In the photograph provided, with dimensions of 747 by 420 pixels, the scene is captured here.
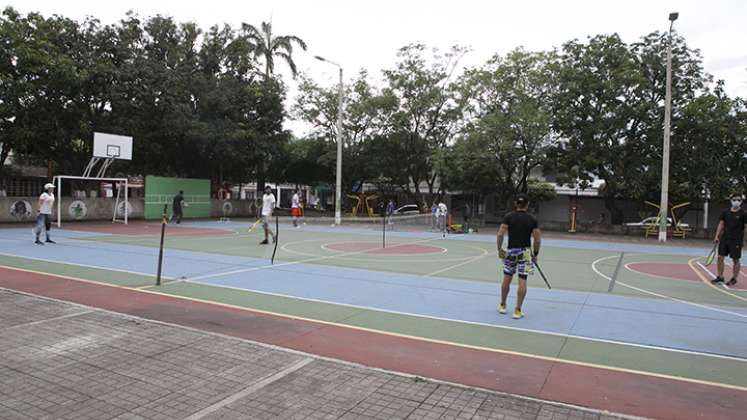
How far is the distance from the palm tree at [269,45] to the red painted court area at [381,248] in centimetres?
2337

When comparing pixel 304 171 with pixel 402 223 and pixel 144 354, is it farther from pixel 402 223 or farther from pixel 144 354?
pixel 144 354

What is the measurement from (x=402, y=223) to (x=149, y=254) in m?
21.7

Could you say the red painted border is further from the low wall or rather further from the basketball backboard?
the low wall

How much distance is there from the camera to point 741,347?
681 cm

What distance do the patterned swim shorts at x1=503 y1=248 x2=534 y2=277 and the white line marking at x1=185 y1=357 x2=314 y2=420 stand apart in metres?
3.76

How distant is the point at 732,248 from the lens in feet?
38.0

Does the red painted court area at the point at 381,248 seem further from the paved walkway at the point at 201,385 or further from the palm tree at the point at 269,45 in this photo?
the palm tree at the point at 269,45

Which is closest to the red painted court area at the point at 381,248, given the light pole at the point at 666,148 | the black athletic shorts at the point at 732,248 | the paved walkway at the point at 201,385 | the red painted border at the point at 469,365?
the black athletic shorts at the point at 732,248

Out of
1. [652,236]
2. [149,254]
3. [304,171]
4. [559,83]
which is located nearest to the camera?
[149,254]

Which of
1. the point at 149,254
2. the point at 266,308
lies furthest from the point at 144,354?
the point at 149,254

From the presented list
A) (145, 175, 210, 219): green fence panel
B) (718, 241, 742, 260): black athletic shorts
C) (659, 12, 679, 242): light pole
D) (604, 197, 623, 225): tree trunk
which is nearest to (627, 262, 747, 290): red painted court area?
(718, 241, 742, 260): black athletic shorts

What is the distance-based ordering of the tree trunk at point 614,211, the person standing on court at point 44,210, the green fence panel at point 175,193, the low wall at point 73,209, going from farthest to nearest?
the tree trunk at point 614,211
the green fence panel at point 175,193
the low wall at point 73,209
the person standing on court at point 44,210

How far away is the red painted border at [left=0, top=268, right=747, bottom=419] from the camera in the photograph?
4852mm

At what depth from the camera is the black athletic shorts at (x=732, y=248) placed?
37.8 ft
